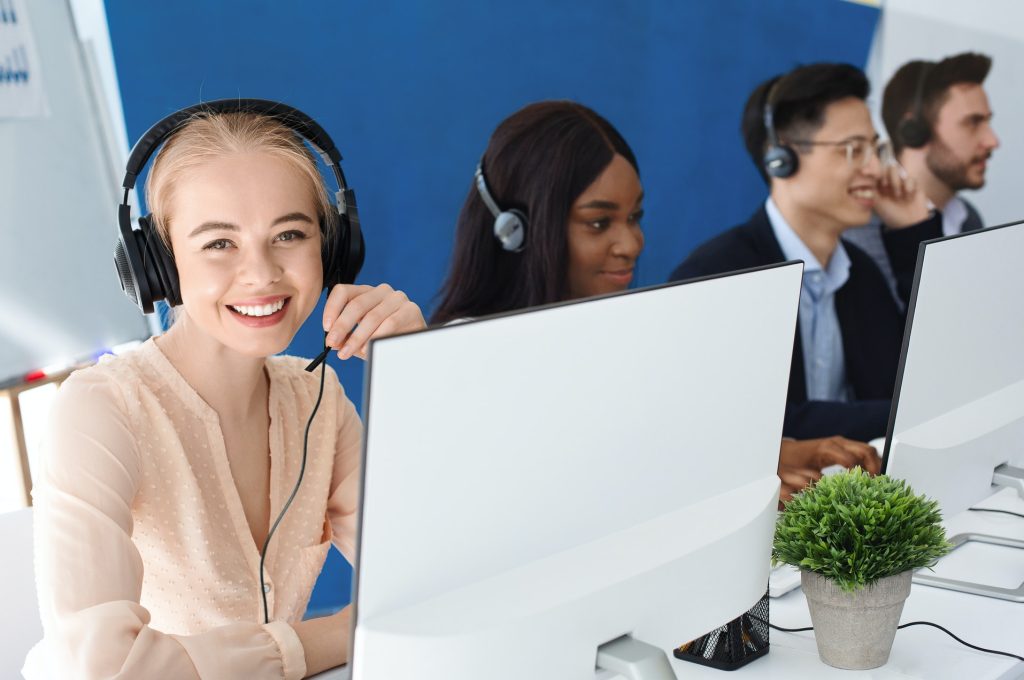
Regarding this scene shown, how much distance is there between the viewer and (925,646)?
1.21 m

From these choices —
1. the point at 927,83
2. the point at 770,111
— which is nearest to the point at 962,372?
the point at 770,111

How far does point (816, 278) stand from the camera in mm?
3359

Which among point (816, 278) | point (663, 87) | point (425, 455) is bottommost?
point (816, 278)

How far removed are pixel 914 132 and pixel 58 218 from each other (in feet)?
9.66

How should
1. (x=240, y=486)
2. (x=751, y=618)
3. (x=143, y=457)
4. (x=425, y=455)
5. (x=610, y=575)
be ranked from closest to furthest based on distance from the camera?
(x=425, y=455), (x=610, y=575), (x=751, y=618), (x=143, y=457), (x=240, y=486)

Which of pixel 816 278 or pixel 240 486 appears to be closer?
pixel 240 486

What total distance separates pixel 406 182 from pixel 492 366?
1.65 m

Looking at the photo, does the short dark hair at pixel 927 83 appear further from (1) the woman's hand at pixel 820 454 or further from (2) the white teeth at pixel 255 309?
(2) the white teeth at pixel 255 309

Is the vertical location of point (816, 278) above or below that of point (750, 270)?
below

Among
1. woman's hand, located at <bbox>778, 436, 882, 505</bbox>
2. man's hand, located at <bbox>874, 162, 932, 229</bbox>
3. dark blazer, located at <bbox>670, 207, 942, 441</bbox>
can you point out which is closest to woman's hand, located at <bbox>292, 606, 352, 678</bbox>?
woman's hand, located at <bbox>778, 436, 882, 505</bbox>

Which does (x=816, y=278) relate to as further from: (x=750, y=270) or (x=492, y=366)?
(x=492, y=366)

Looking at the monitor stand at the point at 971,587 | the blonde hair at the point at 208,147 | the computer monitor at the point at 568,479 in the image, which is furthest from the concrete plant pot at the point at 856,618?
the blonde hair at the point at 208,147

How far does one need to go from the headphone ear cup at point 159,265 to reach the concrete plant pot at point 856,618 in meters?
0.87

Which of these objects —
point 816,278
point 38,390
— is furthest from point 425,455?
point 816,278
